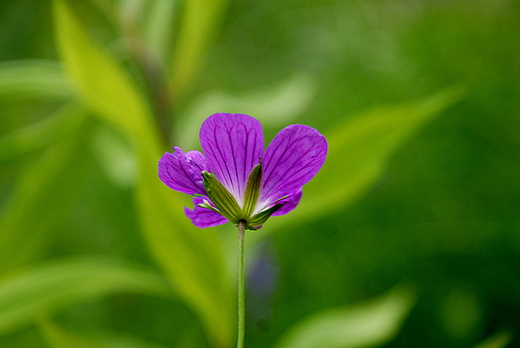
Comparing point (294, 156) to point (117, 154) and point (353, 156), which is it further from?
point (117, 154)

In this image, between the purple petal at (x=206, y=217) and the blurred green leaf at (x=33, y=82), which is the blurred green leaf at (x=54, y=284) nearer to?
the blurred green leaf at (x=33, y=82)

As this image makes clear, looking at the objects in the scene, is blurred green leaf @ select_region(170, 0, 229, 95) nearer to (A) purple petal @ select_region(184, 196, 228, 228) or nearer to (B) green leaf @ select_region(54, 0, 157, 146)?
(B) green leaf @ select_region(54, 0, 157, 146)

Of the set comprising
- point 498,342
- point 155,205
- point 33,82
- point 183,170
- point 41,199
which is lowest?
point 498,342

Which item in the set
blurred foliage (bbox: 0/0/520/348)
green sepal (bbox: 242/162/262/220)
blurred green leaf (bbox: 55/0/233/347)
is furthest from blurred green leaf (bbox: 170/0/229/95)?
green sepal (bbox: 242/162/262/220)

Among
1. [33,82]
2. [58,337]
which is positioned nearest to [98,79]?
[33,82]

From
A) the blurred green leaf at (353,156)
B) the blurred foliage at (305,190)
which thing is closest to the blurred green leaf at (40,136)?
the blurred foliage at (305,190)

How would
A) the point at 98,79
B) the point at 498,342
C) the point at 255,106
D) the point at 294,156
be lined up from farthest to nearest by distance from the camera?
the point at 255,106 < the point at 98,79 < the point at 498,342 < the point at 294,156
